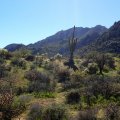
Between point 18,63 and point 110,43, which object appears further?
point 110,43

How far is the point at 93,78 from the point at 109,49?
46026 millimetres

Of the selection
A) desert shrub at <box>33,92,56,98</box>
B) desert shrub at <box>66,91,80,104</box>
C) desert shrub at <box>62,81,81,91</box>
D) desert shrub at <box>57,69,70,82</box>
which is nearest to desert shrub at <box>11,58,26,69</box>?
desert shrub at <box>57,69,70,82</box>

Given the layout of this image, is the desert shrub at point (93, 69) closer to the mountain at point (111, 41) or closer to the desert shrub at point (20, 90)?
the desert shrub at point (20, 90)

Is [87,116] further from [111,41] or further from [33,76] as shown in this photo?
[111,41]

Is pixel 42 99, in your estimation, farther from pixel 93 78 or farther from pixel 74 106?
pixel 93 78

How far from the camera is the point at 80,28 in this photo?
588 feet

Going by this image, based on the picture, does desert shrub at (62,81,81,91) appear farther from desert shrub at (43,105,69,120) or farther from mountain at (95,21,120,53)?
mountain at (95,21,120,53)

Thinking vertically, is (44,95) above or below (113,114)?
below

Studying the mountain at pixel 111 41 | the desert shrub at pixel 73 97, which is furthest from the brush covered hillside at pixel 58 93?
the mountain at pixel 111 41

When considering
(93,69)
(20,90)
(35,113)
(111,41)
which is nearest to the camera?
(35,113)

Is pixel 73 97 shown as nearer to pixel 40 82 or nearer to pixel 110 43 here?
pixel 40 82

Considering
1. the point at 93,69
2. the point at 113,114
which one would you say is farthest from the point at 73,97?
the point at 93,69

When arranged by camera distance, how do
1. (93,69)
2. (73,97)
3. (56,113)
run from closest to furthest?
(56,113), (73,97), (93,69)

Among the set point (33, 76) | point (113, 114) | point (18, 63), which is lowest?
point (113, 114)
